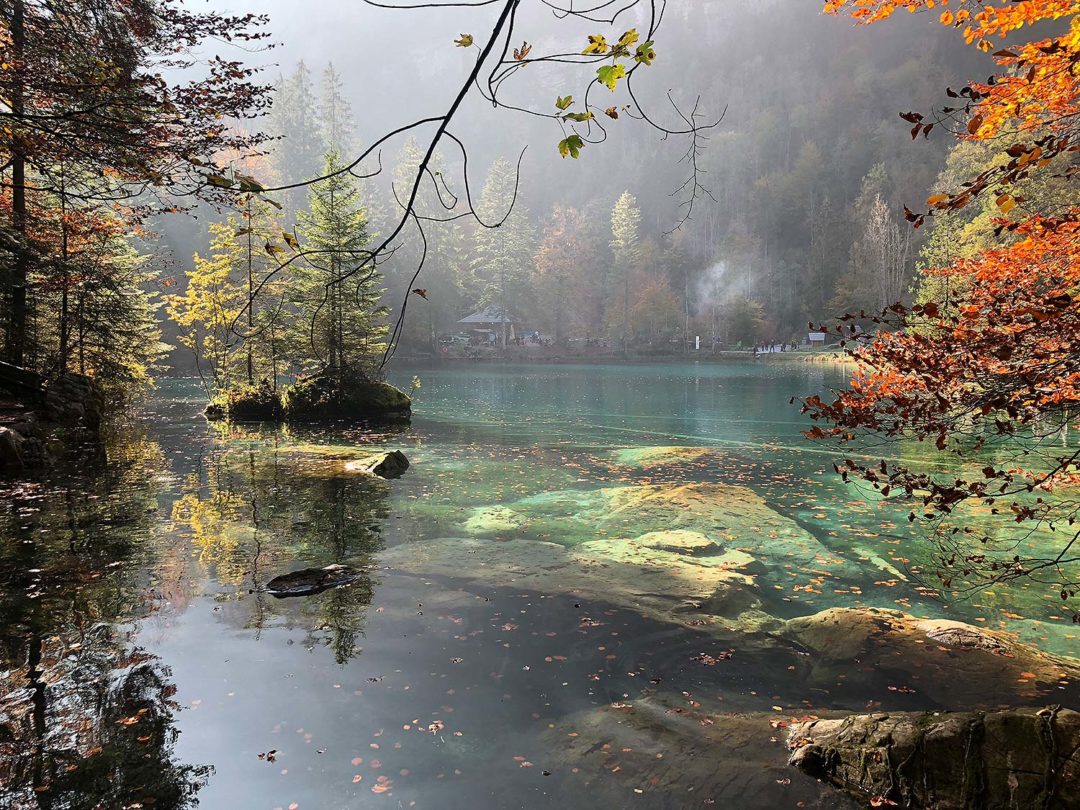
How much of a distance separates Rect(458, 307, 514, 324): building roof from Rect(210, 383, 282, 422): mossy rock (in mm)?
36781

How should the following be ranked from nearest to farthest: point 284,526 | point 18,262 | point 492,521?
point 284,526, point 492,521, point 18,262

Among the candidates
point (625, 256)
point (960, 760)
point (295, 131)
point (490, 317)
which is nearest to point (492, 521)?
point (960, 760)

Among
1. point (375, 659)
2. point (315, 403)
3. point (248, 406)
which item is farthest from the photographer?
point (248, 406)

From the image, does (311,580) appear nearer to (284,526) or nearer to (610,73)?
(284,526)

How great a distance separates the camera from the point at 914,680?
5.12 metres

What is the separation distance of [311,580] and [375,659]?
2.00m

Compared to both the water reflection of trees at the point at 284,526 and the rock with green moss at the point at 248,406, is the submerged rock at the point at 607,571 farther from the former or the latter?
the rock with green moss at the point at 248,406

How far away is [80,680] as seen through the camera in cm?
490

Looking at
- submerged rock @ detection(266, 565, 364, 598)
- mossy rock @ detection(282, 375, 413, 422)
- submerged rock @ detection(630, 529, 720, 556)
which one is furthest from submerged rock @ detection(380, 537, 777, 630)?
mossy rock @ detection(282, 375, 413, 422)

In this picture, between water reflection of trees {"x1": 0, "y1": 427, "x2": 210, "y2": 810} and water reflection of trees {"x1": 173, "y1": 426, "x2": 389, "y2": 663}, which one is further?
water reflection of trees {"x1": 173, "y1": 426, "x2": 389, "y2": 663}

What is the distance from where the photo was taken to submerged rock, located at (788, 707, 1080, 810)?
3.31 metres

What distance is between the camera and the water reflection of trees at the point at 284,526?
6.43 meters

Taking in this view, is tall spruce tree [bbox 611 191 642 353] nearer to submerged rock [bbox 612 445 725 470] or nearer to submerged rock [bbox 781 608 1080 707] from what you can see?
submerged rock [bbox 612 445 725 470]

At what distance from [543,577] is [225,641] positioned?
3400 millimetres
